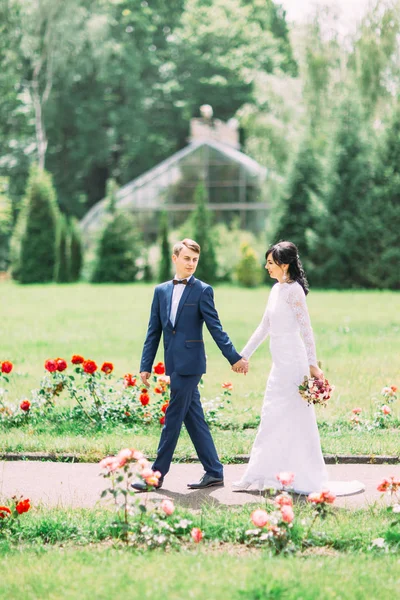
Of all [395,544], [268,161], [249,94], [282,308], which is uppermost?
[249,94]

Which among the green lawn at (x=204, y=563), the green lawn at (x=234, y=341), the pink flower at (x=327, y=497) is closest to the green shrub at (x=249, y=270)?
the green lawn at (x=234, y=341)

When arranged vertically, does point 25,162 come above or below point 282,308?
above

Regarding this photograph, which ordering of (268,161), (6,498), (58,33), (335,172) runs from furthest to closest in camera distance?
(58,33) < (268,161) < (335,172) < (6,498)

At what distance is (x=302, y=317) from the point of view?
5.67m

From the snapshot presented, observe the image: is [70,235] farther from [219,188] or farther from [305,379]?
[305,379]

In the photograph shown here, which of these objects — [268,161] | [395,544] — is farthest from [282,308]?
[268,161]

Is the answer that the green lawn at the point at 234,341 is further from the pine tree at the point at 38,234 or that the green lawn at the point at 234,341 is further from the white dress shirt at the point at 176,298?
the pine tree at the point at 38,234

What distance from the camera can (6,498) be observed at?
5305 mm

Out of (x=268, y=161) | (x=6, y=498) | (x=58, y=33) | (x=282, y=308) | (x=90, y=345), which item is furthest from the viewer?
(x=58, y=33)

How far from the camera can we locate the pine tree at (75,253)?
35.8 meters

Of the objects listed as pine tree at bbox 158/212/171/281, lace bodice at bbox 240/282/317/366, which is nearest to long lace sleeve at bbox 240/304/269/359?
lace bodice at bbox 240/282/317/366

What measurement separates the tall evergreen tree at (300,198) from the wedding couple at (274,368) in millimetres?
26467

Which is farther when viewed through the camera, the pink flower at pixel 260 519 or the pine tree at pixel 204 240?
the pine tree at pixel 204 240

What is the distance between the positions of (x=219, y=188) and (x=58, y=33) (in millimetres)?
14007
